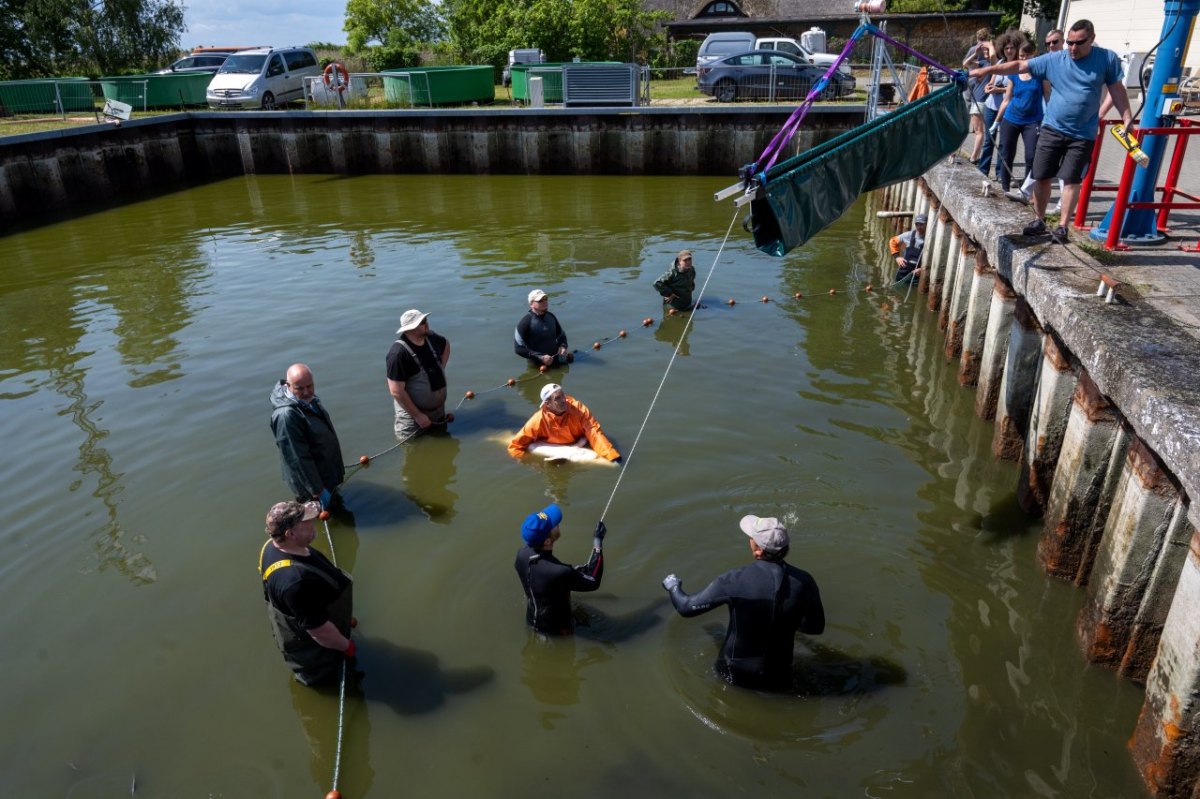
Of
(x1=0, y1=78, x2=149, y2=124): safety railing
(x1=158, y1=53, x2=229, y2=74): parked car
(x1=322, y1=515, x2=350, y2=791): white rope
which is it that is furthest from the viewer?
(x1=158, y1=53, x2=229, y2=74): parked car

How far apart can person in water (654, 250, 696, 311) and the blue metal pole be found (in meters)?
6.21

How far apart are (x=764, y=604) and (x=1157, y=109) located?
7790 millimetres

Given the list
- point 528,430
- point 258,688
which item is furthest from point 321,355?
point 258,688

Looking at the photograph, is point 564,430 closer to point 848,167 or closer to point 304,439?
point 304,439

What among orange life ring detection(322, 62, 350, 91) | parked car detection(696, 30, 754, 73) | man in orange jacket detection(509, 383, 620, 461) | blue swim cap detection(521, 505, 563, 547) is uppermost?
parked car detection(696, 30, 754, 73)

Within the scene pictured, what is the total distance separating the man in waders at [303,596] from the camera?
18.5 feet

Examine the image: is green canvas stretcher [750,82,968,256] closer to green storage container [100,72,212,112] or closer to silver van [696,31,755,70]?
silver van [696,31,755,70]

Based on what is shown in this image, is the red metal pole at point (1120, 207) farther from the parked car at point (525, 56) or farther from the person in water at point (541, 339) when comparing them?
the parked car at point (525, 56)

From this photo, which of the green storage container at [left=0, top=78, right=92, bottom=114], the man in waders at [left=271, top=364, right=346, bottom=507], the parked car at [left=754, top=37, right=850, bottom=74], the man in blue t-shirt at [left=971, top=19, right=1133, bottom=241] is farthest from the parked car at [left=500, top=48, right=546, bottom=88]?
the man in waders at [left=271, top=364, right=346, bottom=507]

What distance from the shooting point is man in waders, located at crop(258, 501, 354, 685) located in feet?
18.5

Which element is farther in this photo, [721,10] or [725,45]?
[721,10]

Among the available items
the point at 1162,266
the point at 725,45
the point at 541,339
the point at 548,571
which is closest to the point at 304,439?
the point at 548,571

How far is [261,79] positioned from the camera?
31688 millimetres

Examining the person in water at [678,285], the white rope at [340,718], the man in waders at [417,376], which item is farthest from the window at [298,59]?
the white rope at [340,718]
